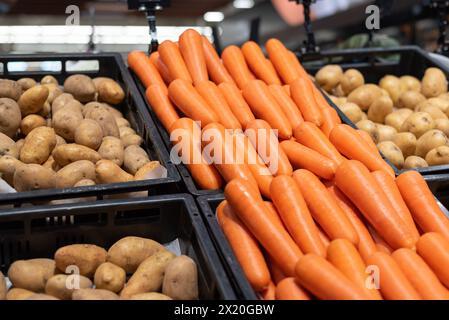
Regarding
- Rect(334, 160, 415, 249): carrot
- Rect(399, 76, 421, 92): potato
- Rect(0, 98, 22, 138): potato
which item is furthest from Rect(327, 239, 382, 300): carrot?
Rect(399, 76, 421, 92): potato

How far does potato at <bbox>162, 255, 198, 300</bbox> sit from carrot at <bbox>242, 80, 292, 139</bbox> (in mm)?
649

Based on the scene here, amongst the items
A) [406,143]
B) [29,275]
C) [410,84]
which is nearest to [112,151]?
[29,275]

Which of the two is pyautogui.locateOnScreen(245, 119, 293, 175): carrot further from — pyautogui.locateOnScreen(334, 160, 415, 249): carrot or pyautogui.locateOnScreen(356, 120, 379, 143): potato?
pyautogui.locateOnScreen(356, 120, 379, 143): potato

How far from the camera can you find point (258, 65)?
2.23 m

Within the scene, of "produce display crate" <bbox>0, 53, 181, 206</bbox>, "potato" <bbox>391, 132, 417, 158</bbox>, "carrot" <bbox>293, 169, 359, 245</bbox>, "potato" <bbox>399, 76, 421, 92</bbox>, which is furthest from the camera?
"potato" <bbox>399, 76, 421, 92</bbox>

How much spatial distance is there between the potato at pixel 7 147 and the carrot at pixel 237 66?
0.83m

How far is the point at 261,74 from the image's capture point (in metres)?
2.21

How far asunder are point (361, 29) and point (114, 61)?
2526mm

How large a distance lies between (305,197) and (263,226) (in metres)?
0.17

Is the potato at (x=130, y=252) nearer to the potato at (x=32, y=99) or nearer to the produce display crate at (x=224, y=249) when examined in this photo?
the produce display crate at (x=224, y=249)

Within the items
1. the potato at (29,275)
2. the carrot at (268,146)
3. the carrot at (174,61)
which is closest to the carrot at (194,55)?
the carrot at (174,61)

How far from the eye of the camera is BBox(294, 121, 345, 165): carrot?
1.67 m

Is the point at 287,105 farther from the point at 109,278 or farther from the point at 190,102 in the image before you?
the point at 109,278

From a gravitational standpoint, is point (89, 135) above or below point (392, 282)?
above
